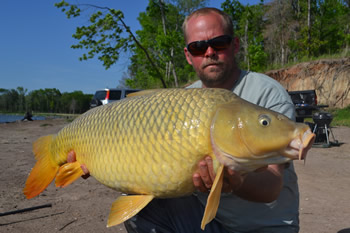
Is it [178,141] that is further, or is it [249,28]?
[249,28]

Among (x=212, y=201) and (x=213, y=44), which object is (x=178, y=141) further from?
(x=213, y=44)

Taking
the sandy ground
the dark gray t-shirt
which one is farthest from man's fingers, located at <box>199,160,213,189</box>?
the sandy ground

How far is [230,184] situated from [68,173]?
2.97ft

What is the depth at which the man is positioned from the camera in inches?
53.1

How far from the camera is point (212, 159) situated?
3.59ft

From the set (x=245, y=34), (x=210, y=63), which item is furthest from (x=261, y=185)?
(x=245, y=34)

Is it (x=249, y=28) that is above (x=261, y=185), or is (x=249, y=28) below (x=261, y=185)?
above

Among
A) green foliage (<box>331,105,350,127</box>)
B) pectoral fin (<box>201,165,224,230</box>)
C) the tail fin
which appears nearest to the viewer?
pectoral fin (<box>201,165,224,230</box>)

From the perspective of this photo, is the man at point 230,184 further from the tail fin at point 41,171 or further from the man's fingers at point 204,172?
the tail fin at point 41,171

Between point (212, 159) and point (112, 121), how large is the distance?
20.8 inches

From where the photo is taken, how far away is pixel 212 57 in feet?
5.93

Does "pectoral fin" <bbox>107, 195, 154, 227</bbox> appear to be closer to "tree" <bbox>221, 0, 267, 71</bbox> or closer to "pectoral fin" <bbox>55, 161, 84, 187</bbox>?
"pectoral fin" <bbox>55, 161, 84, 187</bbox>

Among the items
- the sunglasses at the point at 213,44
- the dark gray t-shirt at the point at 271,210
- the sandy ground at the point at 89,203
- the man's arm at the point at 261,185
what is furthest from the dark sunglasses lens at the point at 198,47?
the sandy ground at the point at 89,203

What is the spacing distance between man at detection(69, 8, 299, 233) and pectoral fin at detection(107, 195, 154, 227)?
0.82 ft
